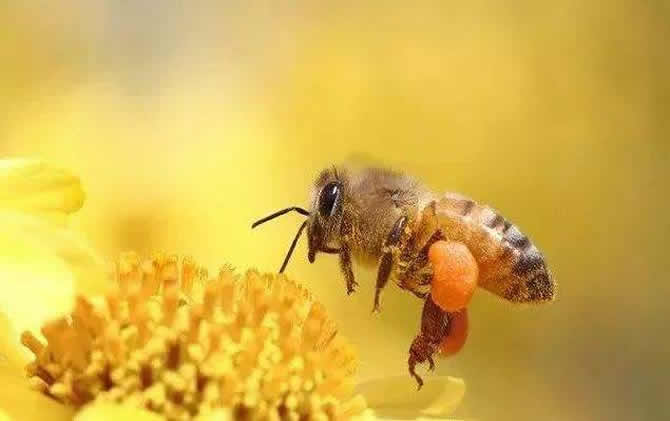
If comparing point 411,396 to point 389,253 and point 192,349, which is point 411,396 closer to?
point 389,253

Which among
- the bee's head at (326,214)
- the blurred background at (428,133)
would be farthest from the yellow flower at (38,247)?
the blurred background at (428,133)

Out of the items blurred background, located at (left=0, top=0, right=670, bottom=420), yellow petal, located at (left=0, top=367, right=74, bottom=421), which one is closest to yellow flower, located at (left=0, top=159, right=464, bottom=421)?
yellow petal, located at (left=0, top=367, right=74, bottom=421)

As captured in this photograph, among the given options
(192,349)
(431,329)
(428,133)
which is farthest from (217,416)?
(428,133)

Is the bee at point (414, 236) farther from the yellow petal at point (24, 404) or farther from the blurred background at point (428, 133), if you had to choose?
the blurred background at point (428, 133)

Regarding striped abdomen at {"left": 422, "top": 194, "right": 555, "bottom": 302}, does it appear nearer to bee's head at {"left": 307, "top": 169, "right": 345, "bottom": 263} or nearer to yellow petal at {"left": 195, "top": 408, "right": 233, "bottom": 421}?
bee's head at {"left": 307, "top": 169, "right": 345, "bottom": 263}

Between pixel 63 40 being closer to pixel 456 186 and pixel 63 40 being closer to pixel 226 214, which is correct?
pixel 226 214

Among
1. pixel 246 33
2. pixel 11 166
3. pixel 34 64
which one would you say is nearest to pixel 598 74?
pixel 246 33
